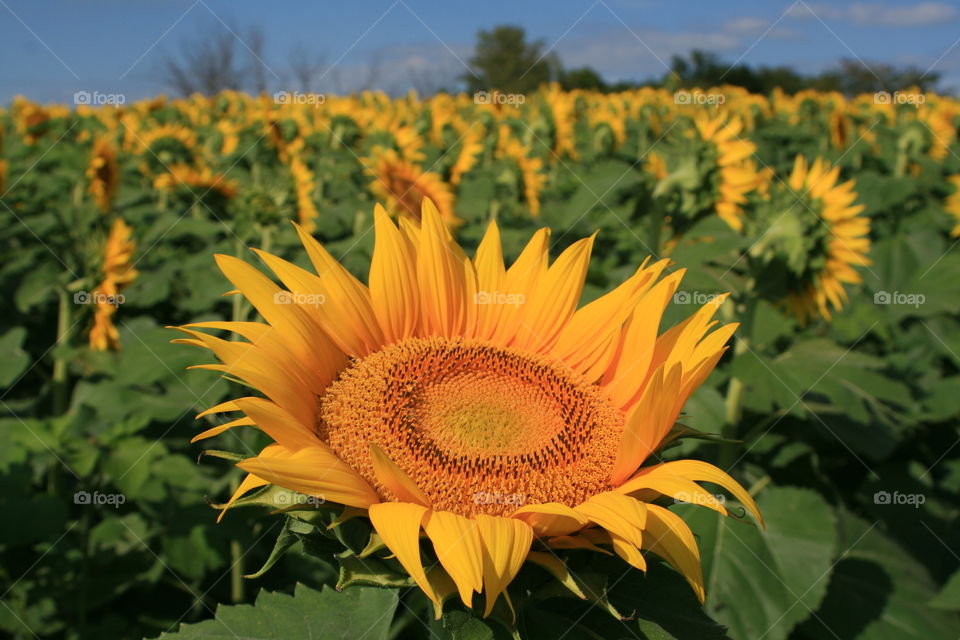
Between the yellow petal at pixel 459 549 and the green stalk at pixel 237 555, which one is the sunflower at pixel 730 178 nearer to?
the green stalk at pixel 237 555

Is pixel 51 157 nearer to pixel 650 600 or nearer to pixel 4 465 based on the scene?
pixel 4 465

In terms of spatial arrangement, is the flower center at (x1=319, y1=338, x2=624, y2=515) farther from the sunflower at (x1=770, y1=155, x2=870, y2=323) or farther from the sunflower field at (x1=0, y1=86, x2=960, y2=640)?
the sunflower at (x1=770, y1=155, x2=870, y2=323)

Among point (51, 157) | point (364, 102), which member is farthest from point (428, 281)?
point (364, 102)

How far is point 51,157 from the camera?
6711 mm

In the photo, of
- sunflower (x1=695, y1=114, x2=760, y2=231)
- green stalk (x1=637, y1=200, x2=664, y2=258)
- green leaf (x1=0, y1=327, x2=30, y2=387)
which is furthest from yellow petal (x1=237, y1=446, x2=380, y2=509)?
green stalk (x1=637, y1=200, x2=664, y2=258)

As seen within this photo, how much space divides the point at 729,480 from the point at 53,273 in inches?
154

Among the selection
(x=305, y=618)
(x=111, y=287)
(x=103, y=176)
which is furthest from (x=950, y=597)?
(x=103, y=176)

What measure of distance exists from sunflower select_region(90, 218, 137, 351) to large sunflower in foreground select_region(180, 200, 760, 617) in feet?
7.36

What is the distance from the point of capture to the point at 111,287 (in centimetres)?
359

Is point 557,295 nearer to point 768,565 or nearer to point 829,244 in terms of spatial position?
point 768,565

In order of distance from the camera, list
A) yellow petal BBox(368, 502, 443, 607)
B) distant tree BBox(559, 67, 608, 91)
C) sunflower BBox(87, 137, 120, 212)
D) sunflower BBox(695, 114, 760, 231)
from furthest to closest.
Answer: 1. distant tree BBox(559, 67, 608, 91)
2. sunflower BBox(87, 137, 120, 212)
3. sunflower BBox(695, 114, 760, 231)
4. yellow petal BBox(368, 502, 443, 607)

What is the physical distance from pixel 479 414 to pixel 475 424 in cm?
3

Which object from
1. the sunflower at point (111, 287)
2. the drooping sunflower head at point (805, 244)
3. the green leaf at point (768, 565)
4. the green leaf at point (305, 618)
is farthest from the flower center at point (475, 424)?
the sunflower at point (111, 287)

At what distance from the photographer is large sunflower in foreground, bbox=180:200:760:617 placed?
3.79 ft
